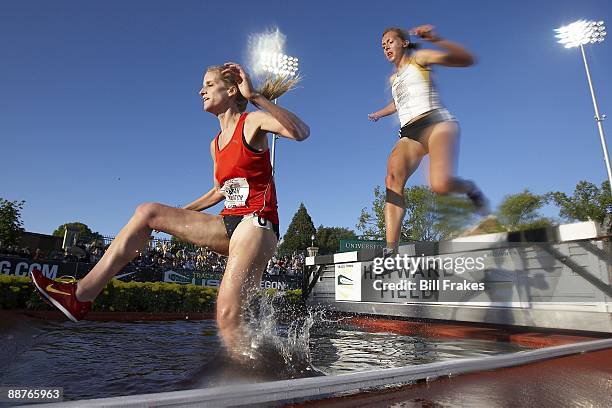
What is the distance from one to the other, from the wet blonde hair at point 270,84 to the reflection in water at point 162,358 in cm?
184

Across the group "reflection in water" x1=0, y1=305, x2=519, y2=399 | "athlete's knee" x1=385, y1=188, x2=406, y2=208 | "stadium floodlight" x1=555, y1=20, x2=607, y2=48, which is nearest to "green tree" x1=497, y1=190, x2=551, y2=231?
"athlete's knee" x1=385, y1=188, x2=406, y2=208

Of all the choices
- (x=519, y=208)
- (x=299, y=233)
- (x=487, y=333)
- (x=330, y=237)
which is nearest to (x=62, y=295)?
(x=519, y=208)

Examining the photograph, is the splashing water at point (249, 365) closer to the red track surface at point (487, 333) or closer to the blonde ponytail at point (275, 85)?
the blonde ponytail at point (275, 85)

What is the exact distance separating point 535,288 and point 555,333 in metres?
0.79

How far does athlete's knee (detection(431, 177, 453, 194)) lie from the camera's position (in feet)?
7.88

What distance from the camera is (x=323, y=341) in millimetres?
5148

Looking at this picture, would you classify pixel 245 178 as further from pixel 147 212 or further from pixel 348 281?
pixel 348 281

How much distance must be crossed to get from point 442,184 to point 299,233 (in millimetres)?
64011

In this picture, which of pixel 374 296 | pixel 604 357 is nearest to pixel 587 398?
pixel 604 357

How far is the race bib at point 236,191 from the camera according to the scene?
102 inches

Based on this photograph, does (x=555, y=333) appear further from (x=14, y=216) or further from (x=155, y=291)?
(x=14, y=216)

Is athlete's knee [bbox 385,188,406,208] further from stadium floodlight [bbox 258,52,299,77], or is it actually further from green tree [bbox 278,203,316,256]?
green tree [bbox 278,203,316,256]

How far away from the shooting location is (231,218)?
259cm

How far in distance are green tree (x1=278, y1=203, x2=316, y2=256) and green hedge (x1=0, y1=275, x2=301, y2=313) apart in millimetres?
54583
